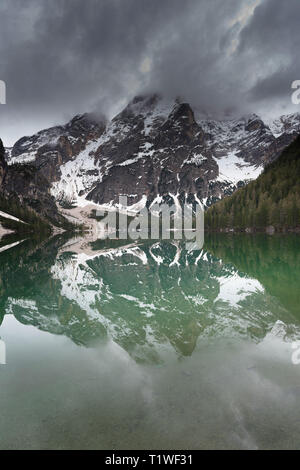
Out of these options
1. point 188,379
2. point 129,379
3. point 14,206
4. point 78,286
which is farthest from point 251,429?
point 14,206

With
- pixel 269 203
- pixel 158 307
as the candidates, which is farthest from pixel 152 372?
pixel 269 203

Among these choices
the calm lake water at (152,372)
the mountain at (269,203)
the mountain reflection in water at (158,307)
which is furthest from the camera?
the mountain at (269,203)

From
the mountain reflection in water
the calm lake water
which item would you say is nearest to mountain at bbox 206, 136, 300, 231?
the mountain reflection in water

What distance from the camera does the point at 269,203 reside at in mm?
102125

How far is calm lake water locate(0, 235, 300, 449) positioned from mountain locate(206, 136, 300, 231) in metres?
92.1

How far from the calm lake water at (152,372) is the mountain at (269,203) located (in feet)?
302

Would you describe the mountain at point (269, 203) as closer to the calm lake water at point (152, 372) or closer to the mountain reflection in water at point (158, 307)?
the mountain reflection in water at point (158, 307)

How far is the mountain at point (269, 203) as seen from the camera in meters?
95.6

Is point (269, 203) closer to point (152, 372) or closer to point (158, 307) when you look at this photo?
point (158, 307)

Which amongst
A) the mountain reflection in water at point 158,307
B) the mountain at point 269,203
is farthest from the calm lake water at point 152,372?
the mountain at point 269,203

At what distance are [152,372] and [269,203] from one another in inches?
4225

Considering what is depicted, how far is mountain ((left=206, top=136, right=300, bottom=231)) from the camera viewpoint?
9563 cm

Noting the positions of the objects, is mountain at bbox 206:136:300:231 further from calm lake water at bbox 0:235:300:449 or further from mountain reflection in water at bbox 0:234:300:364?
calm lake water at bbox 0:235:300:449

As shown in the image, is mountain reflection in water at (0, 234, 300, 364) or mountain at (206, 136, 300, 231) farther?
mountain at (206, 136, 300, 231)
